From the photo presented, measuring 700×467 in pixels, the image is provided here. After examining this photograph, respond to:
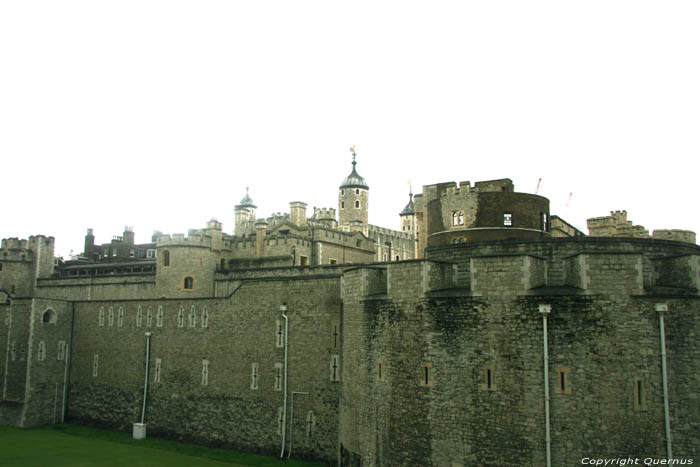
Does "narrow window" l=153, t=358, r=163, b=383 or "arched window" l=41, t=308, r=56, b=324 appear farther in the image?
"arched window" l=41, t=308, r=56, b=324

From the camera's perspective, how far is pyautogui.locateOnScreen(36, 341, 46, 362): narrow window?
1532 inches

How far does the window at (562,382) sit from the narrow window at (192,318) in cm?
2164

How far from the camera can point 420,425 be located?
19.5 m

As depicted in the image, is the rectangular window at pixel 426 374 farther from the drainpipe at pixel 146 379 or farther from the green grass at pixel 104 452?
the drainpipe at pixel 146 379

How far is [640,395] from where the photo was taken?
55.8ft

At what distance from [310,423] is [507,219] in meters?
13.9

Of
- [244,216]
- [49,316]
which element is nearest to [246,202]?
[244,216]

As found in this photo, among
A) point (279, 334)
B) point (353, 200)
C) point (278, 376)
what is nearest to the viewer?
point (278, 376)

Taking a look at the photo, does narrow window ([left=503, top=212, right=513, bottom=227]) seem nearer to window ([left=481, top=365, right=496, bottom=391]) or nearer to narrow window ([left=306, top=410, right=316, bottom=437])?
narrow window ([left=306, top=410, right=316, bottom=437])

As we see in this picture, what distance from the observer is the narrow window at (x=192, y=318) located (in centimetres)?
3391

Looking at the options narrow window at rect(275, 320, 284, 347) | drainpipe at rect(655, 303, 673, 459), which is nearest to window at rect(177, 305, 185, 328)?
narrow window at rect(275, 320, 284, 347)

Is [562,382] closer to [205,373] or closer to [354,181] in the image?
[205,373]

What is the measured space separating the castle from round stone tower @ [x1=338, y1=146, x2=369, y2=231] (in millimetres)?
29369

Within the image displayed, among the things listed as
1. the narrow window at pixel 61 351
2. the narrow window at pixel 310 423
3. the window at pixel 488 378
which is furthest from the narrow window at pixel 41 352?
the window at pixel 488 378
